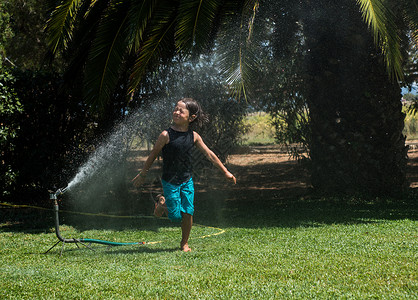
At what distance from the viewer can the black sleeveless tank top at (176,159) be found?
518cm

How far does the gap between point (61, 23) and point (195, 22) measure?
1936 mm

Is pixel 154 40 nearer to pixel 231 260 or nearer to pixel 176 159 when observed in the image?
pixel 176 159

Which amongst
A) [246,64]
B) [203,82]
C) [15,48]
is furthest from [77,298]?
[15,48]

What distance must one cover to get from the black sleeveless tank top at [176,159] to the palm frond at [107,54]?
2086 millimetres

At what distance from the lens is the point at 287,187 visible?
11.9 meters

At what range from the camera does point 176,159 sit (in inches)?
204

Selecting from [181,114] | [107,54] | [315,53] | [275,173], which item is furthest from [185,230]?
[275,173]

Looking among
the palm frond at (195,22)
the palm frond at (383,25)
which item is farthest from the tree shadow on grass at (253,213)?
the palm frond at (195,22)

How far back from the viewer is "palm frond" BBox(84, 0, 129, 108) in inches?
273

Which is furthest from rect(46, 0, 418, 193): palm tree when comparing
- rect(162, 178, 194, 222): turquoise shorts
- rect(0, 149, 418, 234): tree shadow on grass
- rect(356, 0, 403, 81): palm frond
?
rect(162, 178, 194, 222): turquoise shorts

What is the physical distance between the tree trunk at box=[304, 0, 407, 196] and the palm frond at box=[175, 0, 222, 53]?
11.4 feet

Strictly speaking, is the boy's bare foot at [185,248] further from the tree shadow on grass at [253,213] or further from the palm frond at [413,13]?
the palm frond at [413,13]

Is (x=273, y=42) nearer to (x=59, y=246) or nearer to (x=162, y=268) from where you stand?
(x=59, y=246)

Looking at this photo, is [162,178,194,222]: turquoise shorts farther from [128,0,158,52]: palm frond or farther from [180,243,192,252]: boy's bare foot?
[128,0,158,52]: palm frond
